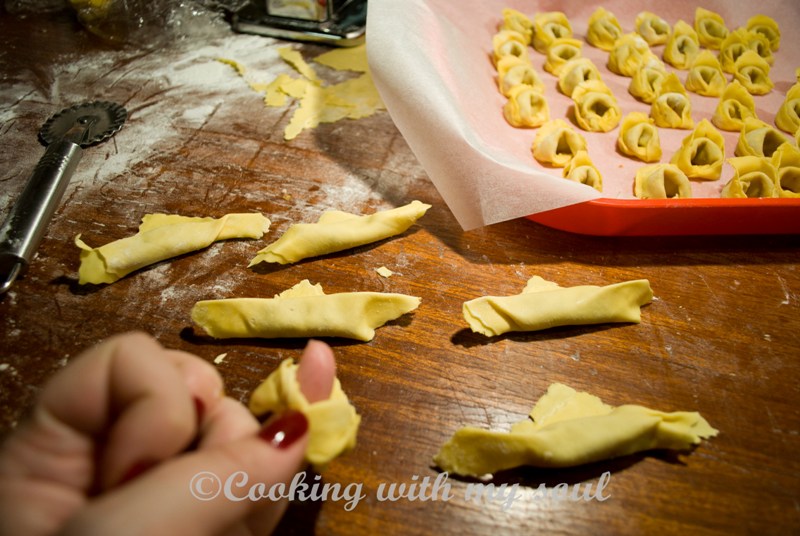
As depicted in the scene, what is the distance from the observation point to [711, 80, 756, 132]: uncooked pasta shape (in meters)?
2.12

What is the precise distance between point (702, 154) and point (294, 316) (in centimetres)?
158

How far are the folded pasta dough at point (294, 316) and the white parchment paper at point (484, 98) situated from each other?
468 mm

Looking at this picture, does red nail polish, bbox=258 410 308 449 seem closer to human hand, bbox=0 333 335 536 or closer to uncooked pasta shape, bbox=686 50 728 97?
human hand, bbox=0 333 335 536

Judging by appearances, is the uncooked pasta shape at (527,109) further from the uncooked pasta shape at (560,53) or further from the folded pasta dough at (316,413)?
the folded pasta dough at (316,413)

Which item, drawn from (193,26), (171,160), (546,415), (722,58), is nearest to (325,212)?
(171,160)

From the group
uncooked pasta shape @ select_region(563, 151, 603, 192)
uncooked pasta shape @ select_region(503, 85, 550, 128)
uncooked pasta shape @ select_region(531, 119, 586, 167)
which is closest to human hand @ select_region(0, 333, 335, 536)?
uncooked pasta shape @ select_region(563, 151, 603, 192)

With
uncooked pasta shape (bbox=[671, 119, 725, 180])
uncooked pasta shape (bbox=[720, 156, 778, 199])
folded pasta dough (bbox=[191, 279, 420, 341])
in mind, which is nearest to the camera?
folded pasta dough (bbox=[191, 279, 420, 341])

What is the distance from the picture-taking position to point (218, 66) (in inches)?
92.5

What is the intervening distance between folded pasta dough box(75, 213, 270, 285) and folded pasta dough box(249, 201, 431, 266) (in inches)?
5.4

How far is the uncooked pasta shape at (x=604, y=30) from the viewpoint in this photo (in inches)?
99.3

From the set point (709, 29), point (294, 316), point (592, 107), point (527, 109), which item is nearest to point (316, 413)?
point (294, 316)

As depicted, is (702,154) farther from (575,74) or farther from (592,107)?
(575,74)

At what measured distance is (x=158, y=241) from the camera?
151 cm

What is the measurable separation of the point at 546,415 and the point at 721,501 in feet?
1.24
